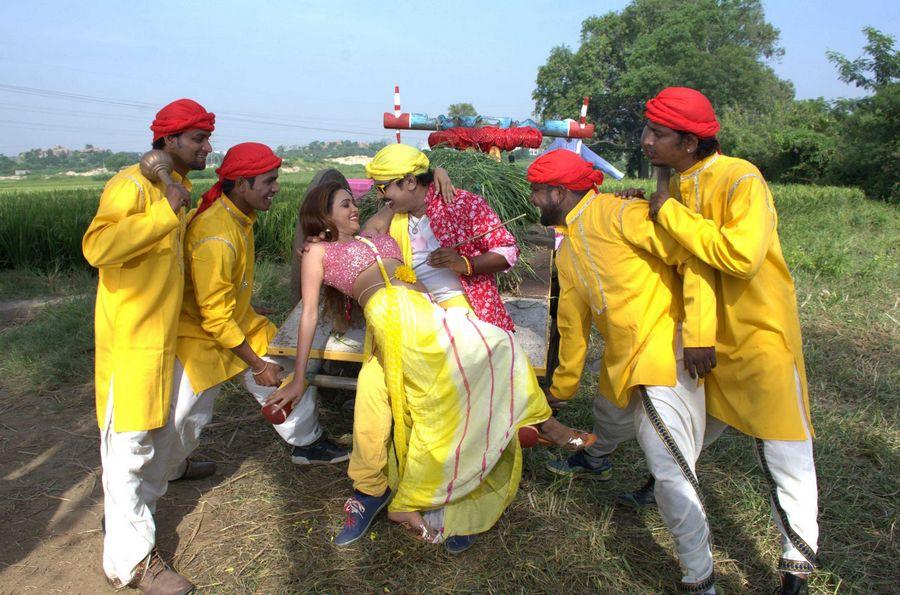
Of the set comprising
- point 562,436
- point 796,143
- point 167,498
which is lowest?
point 167,498

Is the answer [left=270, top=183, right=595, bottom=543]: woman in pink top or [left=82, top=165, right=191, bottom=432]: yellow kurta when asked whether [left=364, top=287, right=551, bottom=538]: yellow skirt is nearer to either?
[left=270, top=183, right=595, bottom=543]: woman in pink top

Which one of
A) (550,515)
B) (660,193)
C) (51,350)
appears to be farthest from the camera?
(51,350)

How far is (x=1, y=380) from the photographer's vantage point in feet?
14.7

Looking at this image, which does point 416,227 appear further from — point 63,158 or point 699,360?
point 63,158

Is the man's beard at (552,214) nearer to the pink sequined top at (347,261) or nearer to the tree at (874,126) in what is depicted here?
the pink sequined top at (347,261)

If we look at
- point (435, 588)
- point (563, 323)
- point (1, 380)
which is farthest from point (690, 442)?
point (1, 380)

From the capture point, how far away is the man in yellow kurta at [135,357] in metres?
2.22

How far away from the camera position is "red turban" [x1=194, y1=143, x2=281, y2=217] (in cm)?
272

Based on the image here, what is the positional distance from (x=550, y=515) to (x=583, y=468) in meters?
0.38

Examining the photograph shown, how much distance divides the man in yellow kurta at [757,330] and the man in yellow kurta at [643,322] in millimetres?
113

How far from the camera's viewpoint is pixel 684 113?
217 cm

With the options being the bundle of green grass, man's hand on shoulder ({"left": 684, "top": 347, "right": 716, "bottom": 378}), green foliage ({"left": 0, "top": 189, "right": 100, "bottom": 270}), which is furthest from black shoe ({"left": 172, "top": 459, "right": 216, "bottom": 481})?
green foliage ({"left": 0, "top": 189, "right": 100, "bottom": 270})

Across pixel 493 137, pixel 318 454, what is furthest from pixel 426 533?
pixel 493 137

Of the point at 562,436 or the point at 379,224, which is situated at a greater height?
the point at 379,224
